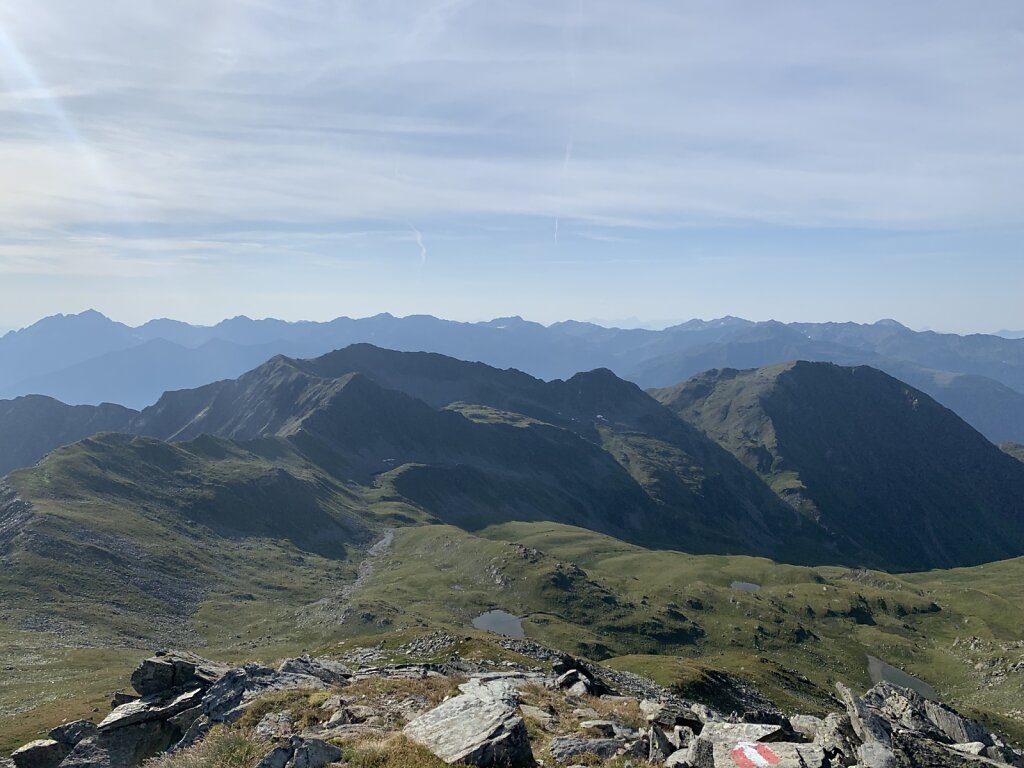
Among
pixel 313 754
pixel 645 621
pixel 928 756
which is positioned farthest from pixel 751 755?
pixel 645 621

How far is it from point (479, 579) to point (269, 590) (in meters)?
55.8

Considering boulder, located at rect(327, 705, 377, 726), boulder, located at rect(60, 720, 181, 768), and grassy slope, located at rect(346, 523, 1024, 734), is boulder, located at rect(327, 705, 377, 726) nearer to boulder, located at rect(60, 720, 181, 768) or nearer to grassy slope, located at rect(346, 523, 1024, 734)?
boulder, located at rect(60, 720, 181, 768)

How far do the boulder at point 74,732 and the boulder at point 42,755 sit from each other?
10.4 inches

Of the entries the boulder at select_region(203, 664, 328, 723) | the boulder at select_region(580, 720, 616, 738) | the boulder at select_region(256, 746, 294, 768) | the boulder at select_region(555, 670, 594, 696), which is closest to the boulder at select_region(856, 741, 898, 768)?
the boulder at select_region(580, 720, 616, 738)

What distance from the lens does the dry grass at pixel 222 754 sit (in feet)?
64.4

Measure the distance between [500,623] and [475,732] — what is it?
125 m

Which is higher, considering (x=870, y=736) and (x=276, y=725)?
(x=870, y=736)

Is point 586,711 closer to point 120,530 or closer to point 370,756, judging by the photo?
point 370,756

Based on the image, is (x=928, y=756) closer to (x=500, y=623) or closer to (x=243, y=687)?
(x=243, y=687)

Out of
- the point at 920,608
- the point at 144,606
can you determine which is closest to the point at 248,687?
the point at 144,606

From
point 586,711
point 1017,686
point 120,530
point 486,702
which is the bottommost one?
point 1017,686

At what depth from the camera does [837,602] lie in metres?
166

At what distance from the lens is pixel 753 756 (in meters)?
19.0

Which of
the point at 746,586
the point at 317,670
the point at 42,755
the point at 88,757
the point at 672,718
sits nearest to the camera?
the point at 88,757
